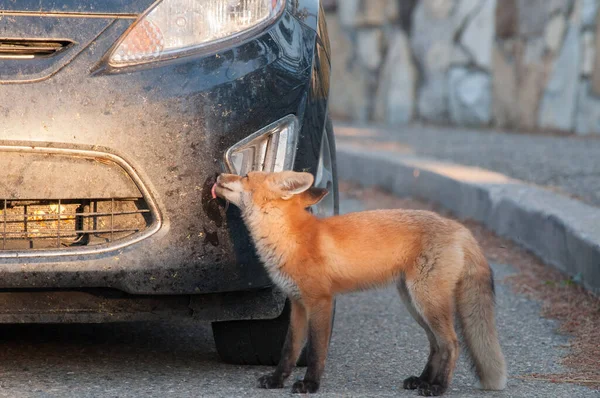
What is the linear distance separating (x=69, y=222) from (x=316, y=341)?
2.91 feet

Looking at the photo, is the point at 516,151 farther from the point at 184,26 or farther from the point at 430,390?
the point at 184,26

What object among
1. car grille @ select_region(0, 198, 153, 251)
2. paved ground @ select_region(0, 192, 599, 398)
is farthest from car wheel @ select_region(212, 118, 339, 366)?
car grille @ select_region(0, 198, 153, 251)

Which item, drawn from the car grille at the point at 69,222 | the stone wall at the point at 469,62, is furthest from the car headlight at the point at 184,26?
the stone wall at the point at 469,62

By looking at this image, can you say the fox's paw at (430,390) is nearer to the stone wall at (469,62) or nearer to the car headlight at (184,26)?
the car headlight at (184,26)

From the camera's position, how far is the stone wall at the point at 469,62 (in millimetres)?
11648

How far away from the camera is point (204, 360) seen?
3740 mm

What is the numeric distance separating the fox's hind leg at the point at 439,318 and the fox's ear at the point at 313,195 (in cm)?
41

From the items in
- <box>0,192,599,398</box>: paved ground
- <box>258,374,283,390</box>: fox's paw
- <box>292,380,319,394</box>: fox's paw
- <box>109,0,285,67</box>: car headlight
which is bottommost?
<box>0,192,599,398</box>: paved ground

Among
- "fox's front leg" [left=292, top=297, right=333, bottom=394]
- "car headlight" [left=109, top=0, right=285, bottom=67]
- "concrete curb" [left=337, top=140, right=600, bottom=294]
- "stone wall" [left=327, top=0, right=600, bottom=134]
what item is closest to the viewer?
"car headlight" [left=109, top=0, right=285, bottom=67]

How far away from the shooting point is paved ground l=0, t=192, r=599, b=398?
11.0 feet

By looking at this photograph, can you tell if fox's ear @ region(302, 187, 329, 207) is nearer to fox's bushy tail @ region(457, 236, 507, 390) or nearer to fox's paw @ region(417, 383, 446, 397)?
fox's bushy tail @ region(457, 236, 507, 390)

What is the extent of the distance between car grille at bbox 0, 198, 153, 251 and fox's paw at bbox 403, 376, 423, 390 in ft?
3.40

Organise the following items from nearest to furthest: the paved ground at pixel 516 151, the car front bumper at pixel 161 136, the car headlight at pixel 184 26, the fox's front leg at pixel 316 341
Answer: the car front bumper at pixel 161 136 → the car headlight at pixel 184 26 → the fox's front leg at pixel 316 341 → the paved ground at pixel 516 151

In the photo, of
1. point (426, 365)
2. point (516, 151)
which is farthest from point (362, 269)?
point (516, 151)
